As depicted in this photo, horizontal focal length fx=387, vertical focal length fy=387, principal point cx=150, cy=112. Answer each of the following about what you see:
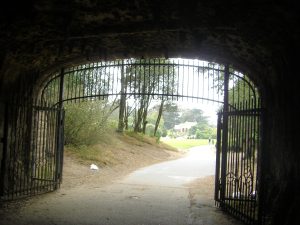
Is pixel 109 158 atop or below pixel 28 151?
below

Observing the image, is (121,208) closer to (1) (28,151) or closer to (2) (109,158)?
(1) (28,151)

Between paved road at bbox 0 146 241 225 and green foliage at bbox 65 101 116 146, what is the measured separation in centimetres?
739

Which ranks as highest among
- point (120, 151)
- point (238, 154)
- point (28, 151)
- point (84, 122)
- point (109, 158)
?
point (84, 122)

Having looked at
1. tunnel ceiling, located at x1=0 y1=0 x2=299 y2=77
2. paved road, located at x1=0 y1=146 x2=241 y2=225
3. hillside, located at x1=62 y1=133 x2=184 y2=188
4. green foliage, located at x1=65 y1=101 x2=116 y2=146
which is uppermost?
tunnel ceiling, located at x1=0 y1=0 x2=299 y2=77

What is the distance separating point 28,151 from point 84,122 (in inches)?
361

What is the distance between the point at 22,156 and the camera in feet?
34.4

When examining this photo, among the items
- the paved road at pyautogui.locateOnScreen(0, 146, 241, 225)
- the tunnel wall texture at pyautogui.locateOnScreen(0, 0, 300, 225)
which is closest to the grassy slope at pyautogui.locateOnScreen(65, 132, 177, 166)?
the paved road at pyautogui.locateOnScreen(0, 146, 241, 225)

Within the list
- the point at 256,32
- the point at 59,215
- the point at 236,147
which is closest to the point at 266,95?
the point at 236,147

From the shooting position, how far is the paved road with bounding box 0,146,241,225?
7.96 meters

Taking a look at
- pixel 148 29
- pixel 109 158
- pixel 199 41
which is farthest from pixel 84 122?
pixel 148 29

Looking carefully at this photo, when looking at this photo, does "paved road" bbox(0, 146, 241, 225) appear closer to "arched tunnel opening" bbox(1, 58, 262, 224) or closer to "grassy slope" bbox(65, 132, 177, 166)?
"arched tunnel opening" bbox(1, 58, 262, 224)

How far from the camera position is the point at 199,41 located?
834cm

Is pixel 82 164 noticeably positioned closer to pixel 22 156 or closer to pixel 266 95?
pixel 22 156

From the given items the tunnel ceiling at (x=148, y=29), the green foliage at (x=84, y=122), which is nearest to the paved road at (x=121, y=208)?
the tunnel ceiling at (x=148, y=29)
